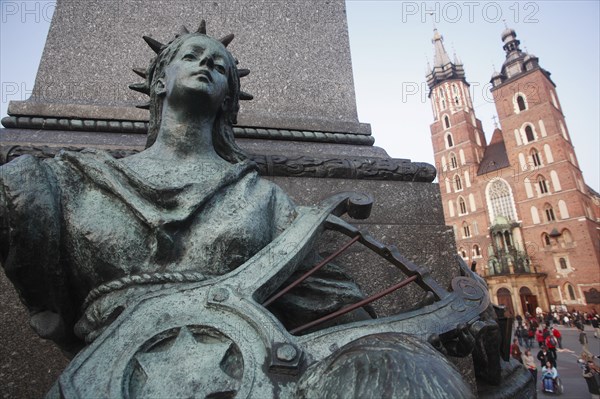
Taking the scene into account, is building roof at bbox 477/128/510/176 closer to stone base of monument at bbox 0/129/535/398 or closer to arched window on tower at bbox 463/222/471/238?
arched window on tower at bbox 463/222/471/238

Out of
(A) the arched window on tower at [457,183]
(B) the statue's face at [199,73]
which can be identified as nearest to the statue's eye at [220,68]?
(B) the statue's face at [199,73]

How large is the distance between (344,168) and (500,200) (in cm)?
4086

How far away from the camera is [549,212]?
33688 mm

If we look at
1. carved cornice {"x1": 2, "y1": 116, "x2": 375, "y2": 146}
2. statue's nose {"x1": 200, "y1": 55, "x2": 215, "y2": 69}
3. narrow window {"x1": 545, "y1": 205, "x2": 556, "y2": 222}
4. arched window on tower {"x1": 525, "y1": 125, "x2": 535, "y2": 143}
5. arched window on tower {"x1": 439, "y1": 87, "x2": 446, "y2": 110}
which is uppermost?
arched window on tower {"x1": 439, "y1": 87, "x2": 446, "y2": 110}

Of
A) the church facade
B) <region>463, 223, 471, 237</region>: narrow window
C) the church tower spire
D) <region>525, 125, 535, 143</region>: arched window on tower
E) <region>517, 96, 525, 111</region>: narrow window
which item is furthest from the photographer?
the church tower spire

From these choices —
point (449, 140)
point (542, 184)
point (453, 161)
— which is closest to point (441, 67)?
point (449, 140)

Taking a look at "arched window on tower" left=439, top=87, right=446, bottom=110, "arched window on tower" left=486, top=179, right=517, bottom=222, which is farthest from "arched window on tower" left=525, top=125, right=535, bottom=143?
"arched window on tower" left=439, top=87, right=446, bottom=110

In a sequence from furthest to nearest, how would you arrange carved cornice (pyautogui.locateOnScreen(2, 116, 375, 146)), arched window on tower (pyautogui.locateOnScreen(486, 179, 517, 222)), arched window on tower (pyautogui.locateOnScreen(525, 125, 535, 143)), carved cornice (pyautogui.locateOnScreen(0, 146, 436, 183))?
1. arched window on tower (pyautogui.locateOnScreen(486, 179, 517, 222))
2. arched window on tower (pyautogui.locateOnScreen(525, 125, 535, 143))
3. carved cornice (pyautogui.locateOnScreen(2, 116, 375, 146))
4. carved cornice (pyautogui.locateOnScreen(0, 146, 436, 183))

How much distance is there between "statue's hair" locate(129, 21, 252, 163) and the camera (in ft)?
5.37

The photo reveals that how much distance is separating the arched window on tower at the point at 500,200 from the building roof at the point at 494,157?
85.7 inches

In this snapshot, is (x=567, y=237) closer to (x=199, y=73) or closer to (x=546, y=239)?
(x=546, y=239)

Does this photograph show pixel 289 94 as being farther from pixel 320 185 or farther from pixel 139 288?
pixel 139 288

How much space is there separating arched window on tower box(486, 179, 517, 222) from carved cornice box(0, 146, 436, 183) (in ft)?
128

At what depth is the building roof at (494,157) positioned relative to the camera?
40.9 m
